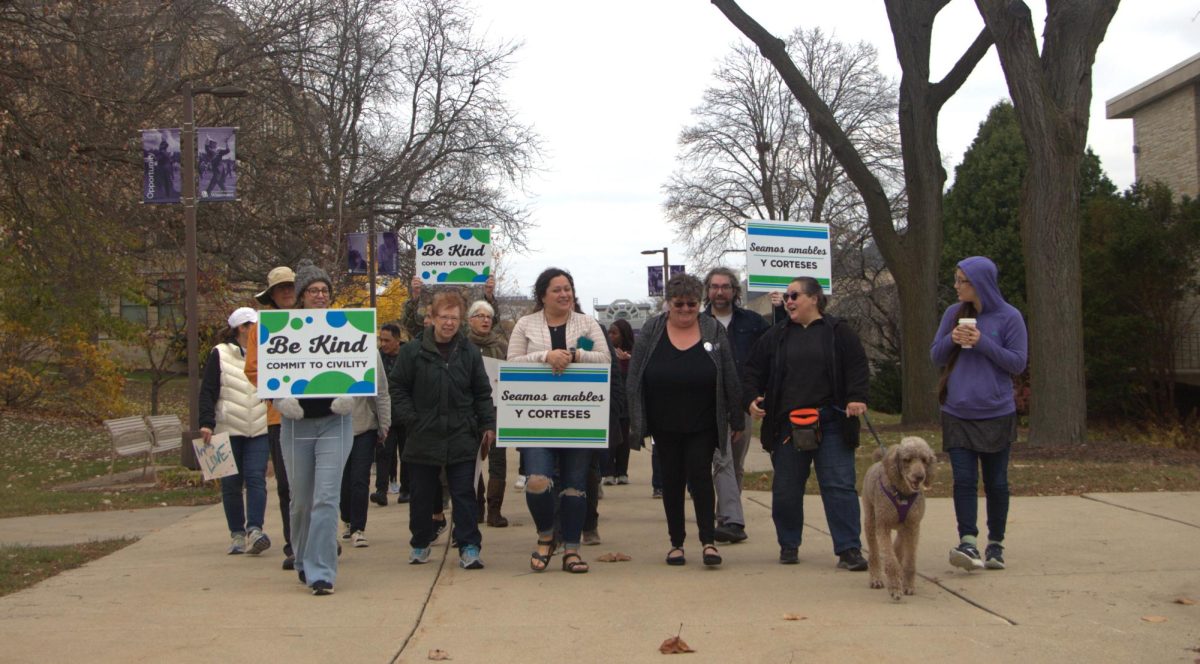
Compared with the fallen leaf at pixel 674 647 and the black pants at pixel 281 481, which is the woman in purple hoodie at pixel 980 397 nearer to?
the fallen leaf at pixel 674 647

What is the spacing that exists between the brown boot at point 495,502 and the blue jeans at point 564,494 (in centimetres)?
218

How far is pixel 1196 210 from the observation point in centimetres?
2458

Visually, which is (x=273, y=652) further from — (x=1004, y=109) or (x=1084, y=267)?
(x=1004, y=109)

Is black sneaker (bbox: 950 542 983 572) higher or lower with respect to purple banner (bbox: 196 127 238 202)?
lower

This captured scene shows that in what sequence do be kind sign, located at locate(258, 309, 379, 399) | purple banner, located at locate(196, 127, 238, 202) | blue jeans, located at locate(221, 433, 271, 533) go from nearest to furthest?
be kind sign, located at locate(258, 309, 379, 399)
blue jeans, located at locate(221, 433, 271, 533)
purple banner, located at locate(196, 127, 238, 202)

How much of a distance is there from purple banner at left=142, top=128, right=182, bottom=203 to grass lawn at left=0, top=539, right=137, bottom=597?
7.87 meters

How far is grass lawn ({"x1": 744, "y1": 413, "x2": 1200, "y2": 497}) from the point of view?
11.8m

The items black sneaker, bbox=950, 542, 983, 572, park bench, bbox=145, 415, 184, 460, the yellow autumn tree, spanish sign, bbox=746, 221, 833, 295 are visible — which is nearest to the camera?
black sneaker, bbox=950, 542, 983, 572

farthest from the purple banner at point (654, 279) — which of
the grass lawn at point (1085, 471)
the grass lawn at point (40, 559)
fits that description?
the grass lawn at point (40, 559)

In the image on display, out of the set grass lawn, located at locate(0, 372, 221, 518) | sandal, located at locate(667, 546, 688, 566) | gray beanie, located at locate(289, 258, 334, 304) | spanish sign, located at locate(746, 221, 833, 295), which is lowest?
grass lawn, located at locate(0, 372, 221, 518)

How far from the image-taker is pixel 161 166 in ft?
56.9

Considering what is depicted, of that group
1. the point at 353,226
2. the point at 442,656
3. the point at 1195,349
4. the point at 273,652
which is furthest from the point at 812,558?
the point at 353,226

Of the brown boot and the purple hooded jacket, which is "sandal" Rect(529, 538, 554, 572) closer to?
the brown boot

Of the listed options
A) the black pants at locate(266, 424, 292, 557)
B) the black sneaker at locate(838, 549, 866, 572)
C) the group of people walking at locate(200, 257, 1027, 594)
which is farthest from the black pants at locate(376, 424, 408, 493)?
the black sneaker at locate(838, 549, 866, 572)
